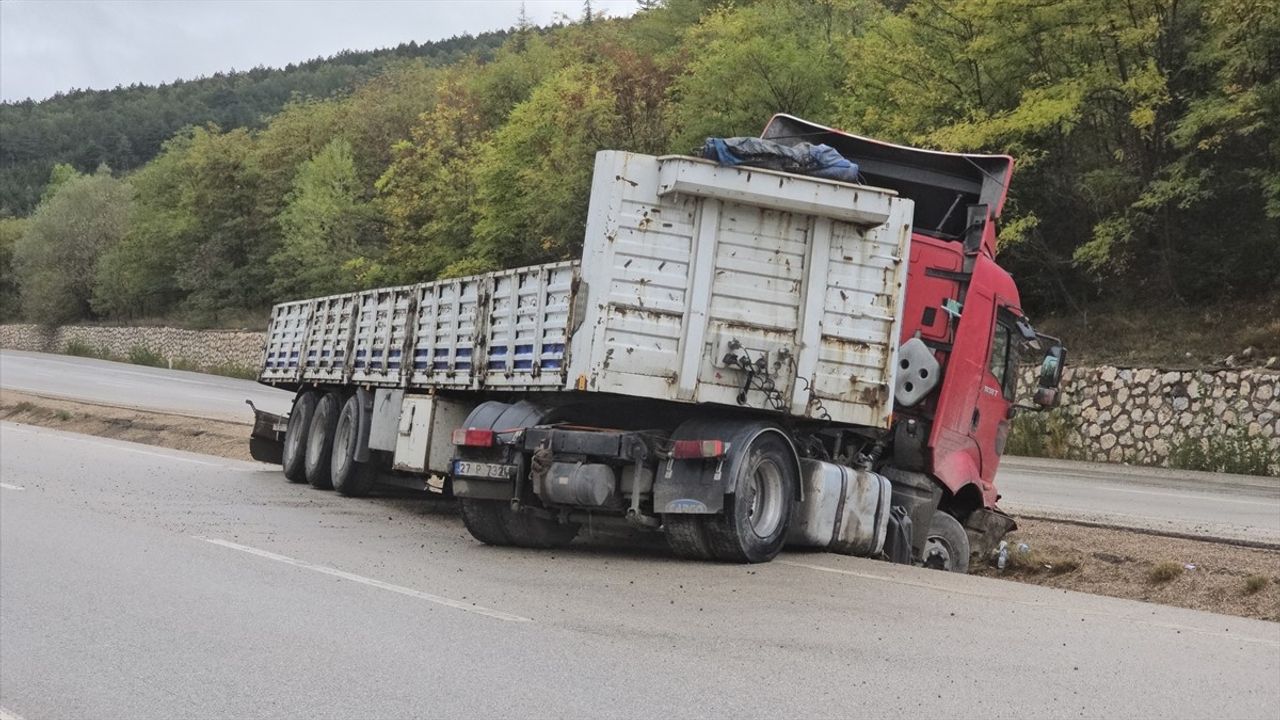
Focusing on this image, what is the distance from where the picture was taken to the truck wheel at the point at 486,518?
11.3 metres

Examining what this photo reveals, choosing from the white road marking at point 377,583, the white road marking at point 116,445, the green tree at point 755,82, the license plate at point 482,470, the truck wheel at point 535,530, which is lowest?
the white road marking at point 116,445

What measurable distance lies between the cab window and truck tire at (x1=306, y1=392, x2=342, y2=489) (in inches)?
357

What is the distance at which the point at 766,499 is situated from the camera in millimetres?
10469

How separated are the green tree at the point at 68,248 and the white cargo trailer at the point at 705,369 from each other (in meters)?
79.0

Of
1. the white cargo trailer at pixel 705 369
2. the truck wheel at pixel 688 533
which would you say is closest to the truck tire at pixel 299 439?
the white cargo trailer at pixel 705 369

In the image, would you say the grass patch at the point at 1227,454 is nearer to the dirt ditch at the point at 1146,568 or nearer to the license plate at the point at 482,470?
the dirt ditch at the point at 1146,568

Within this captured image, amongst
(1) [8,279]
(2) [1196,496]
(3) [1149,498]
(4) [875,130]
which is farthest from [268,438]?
(1) [8,279]

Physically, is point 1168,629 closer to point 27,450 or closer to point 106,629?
point 106,629

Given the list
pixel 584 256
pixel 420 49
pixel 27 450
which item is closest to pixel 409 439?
pixel 584 256

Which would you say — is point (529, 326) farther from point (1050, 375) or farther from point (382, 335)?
point (382, 335)

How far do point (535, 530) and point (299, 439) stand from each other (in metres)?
8.34

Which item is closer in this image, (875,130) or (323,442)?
(323,442)

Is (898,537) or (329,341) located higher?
(329,341)

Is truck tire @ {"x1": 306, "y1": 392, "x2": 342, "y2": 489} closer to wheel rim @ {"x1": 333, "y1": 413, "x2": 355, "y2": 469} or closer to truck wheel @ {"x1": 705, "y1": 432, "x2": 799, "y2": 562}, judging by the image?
wheel rim @ {"x1": 333, "y1": 413, "x2": 355, "y2": 469}
